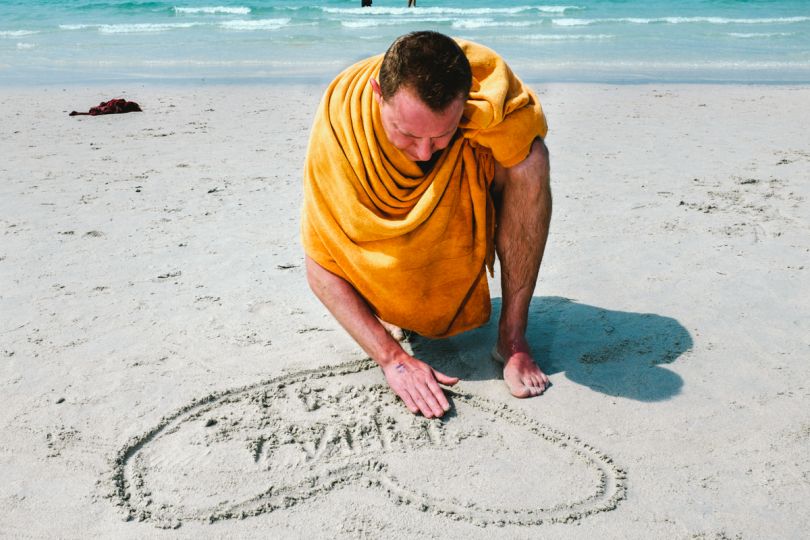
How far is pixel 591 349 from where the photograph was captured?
8.77 feet

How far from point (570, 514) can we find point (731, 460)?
20.4 inches

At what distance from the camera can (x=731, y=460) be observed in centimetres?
204

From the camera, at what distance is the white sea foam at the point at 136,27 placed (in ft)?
50.0

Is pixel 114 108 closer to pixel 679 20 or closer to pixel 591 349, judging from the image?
pixel 591 349

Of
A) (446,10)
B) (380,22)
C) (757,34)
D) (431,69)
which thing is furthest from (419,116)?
(446,10)

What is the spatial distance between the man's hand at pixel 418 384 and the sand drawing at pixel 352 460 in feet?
0.11

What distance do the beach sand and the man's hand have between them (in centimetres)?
5

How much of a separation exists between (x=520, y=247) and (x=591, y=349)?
484mm

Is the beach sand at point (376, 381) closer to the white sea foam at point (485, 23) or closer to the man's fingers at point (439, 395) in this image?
the man's fingers at point (439, 395)

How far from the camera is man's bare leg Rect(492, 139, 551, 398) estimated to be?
2.39 m

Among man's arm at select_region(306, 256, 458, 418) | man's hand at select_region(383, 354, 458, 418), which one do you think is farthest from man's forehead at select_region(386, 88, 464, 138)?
man's hand at select_region(383, 354, 458, 418)

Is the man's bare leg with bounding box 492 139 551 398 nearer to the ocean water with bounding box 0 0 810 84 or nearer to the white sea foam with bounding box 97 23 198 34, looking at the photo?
the ocean water with bounding box 0 0 810 84

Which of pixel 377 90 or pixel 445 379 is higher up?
pixel 377 90

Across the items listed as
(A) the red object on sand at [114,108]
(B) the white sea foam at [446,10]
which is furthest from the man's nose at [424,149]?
(B) the white sea foam at [446,10]
